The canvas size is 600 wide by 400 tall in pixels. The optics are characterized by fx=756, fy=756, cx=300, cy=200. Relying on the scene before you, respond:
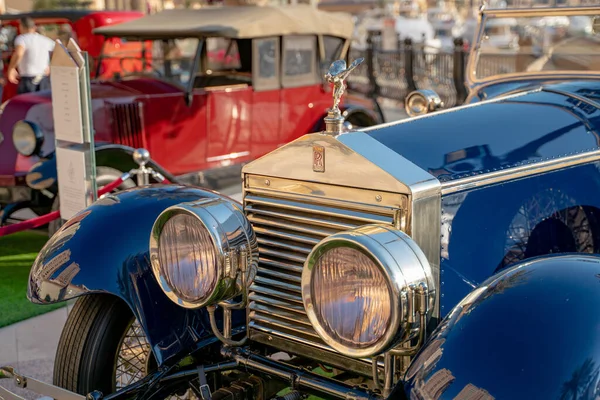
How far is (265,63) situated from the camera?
7.32 m

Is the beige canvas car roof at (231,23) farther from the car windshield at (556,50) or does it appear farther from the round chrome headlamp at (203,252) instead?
the round chrome headlamp at (203,252)

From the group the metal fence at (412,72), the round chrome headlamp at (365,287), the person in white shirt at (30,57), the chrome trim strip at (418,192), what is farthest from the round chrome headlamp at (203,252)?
the metal fence at (412,72)

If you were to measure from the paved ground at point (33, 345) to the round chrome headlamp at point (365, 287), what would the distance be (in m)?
1.95

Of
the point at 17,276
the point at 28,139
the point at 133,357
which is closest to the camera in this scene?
the point at 133,357

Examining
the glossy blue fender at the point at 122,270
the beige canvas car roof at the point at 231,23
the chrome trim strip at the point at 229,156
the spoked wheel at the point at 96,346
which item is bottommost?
the chrome trim strip at the point at 229,156

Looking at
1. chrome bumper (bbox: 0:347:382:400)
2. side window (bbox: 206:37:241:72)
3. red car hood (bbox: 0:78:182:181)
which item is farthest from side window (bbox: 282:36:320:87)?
chrome bumper (bbox: 0:347:382:400)

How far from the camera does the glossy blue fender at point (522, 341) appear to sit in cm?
165

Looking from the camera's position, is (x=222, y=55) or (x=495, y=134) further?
(x=222, y=55)

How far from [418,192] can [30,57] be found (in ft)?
27.4

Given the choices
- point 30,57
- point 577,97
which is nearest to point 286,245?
point 577,97

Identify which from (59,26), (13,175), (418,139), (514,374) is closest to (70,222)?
(418,139)

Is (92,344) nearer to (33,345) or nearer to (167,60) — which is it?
(33,345)

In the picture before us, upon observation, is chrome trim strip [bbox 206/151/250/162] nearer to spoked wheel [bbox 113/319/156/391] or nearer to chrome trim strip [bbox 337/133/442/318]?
spoked wheel [bbox 113/319/156/391]

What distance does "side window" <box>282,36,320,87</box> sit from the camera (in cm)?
751
